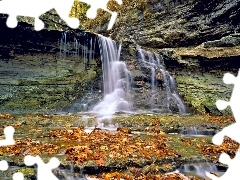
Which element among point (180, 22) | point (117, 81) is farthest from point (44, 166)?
point (180, 22)

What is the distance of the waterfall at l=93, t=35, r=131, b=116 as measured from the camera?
43.5ft

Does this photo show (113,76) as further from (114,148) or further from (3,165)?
(3,165)

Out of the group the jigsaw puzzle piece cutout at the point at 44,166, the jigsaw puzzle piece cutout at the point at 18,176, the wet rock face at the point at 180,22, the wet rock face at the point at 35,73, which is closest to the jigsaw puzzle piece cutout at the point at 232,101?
the jigsaw puzzle piece cutout at the point at 44,166

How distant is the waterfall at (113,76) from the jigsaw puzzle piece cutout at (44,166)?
7.89 metres

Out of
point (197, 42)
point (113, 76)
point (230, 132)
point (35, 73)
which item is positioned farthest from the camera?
point (197, 42)

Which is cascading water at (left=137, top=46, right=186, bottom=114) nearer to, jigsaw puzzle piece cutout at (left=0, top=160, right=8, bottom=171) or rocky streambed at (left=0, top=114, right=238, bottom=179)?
rocky streambed at (left=0, top=114, right=238, bottom=179)

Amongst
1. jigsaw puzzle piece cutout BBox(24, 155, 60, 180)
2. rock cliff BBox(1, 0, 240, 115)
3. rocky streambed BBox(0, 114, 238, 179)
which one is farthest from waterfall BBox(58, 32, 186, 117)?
jigsaw puzzle piece cutout BBox(24, 155, 60, 180)

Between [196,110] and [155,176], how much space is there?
28.4 feet

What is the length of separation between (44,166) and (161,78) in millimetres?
10300

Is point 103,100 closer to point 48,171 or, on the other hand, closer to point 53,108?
point 53,108

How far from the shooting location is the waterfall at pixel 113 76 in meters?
13.2

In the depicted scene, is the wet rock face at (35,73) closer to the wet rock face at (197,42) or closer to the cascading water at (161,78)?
the cascading water at (161,78)

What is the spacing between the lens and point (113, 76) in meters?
14.2

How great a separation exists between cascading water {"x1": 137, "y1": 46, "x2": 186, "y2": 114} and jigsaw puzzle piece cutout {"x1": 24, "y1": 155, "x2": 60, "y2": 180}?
8.53 meters
